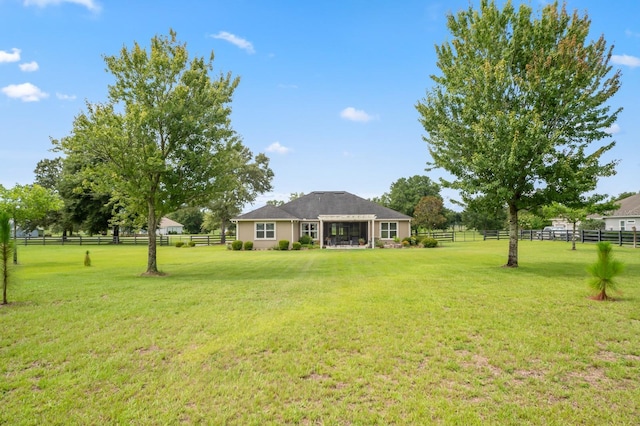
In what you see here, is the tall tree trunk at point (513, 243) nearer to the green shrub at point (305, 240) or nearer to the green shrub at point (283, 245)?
the green shrub at point (283, 245)

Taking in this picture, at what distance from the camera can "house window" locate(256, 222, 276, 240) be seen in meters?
31.7

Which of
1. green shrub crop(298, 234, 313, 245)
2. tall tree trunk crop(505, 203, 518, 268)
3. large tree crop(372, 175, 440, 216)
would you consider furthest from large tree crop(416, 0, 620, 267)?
large tree crop(372, 175, 440, 216)

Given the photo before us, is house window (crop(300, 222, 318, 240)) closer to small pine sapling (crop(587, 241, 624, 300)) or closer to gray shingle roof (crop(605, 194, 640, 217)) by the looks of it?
small pine sapling (crop(587, 241, 624, 300))

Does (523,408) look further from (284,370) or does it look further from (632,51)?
(632,51)

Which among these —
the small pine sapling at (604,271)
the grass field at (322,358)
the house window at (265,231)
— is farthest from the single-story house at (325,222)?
the small pine sapling at (604,271)

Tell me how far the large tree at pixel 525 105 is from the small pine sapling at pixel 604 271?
5169mm

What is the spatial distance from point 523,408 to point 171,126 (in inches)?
554

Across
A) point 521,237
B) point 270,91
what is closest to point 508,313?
point 270,91

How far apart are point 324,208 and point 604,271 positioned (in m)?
27.8

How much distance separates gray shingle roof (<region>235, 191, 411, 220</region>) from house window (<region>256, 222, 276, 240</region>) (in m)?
0.70

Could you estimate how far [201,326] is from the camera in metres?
6.52

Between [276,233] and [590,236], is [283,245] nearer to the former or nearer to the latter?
[276,233]

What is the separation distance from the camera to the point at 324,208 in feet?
116

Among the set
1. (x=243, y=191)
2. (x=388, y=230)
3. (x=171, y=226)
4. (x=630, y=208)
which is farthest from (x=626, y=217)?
(x=171, y=226)
